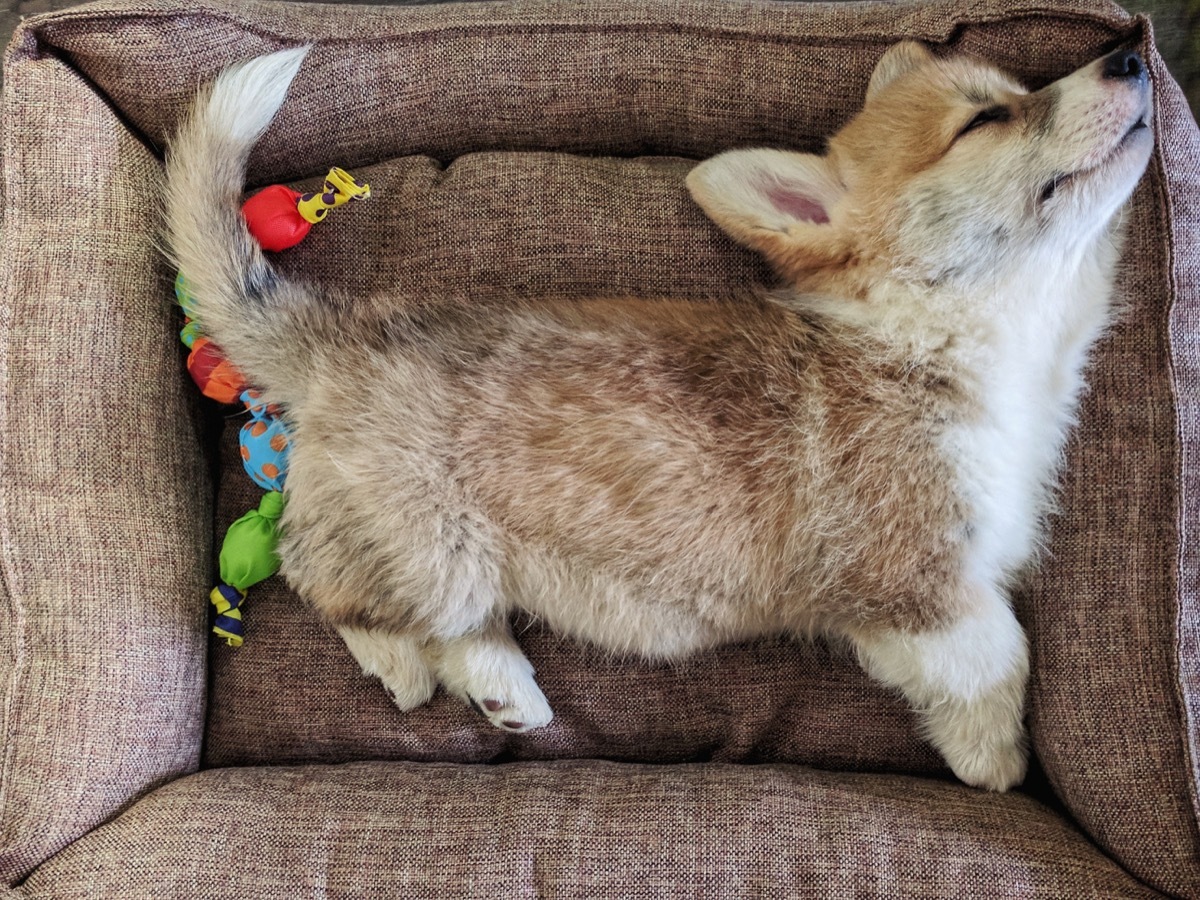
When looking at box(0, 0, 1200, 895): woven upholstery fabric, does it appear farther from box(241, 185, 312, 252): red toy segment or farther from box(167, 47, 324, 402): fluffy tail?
box(167, 47, 324, 402): fluffy tail

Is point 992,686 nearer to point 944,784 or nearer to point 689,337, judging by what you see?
point 944,784

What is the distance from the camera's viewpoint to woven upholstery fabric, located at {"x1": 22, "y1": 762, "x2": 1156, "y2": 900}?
1.92 m

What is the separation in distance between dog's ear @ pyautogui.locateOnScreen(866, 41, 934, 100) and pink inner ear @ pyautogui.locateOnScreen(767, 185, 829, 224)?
1.01 feet

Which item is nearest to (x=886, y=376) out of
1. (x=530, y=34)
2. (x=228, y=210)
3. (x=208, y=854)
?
(x=530, y=34)

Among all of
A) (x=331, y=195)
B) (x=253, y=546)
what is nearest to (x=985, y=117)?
(x=331, y=195)

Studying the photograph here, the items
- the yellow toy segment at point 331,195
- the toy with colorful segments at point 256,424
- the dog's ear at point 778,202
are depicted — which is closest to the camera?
the dog's ear at point 778,202

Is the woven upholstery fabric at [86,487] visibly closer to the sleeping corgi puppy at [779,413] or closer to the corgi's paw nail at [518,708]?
the sleeping corgi puppy at [779,413]

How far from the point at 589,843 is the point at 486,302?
1212mm

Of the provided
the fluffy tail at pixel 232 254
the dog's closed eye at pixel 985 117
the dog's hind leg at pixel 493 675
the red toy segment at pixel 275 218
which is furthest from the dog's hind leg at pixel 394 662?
the dog's closed eye at pixel 985 117

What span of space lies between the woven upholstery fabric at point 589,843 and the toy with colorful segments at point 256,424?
1.50 ft

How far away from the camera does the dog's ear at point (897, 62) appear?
2166 millimetres

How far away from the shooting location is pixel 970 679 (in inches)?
79.6

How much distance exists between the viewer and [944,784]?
7.00 ft

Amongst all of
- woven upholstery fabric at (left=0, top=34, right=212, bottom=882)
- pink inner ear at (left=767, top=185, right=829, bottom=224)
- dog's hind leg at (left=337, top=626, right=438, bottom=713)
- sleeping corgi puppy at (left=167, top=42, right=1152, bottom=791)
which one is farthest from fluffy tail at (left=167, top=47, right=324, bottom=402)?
pink inner ear at (left=767, top=185, right=829, bottom=224)
